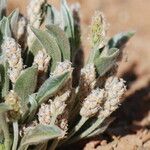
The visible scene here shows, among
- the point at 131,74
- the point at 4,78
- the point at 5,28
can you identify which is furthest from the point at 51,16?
the point at 131,74

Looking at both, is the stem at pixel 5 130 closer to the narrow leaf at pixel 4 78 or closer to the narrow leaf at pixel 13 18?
the narrow leaf at pixel 4 78

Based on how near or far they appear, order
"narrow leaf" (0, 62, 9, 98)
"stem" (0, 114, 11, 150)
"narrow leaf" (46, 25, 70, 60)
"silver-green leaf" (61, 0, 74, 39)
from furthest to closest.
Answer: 1. "silver-green leaf" (61, 0, 74, 39)
2. "narrow leaf" (46, 25, 70, 60)
3. "narrow leaf" (0, 62, 9, 98)
4. "stem" (0, 114, 11, 150)

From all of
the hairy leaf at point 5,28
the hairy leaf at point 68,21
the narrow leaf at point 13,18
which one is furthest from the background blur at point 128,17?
the hairy leaf at point 5,28

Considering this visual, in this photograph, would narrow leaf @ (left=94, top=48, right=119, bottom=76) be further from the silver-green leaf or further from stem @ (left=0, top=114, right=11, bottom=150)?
stem @ (left=0, top=114, right=11, bottom=150)

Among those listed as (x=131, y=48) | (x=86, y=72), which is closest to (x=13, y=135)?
(x=86, y=72)

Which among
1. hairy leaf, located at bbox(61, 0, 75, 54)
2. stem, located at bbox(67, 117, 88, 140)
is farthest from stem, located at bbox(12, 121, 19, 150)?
hairy leaf, located at bbox(61, 0, 75, 54)

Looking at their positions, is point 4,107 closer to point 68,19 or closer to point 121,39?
point 68,19
